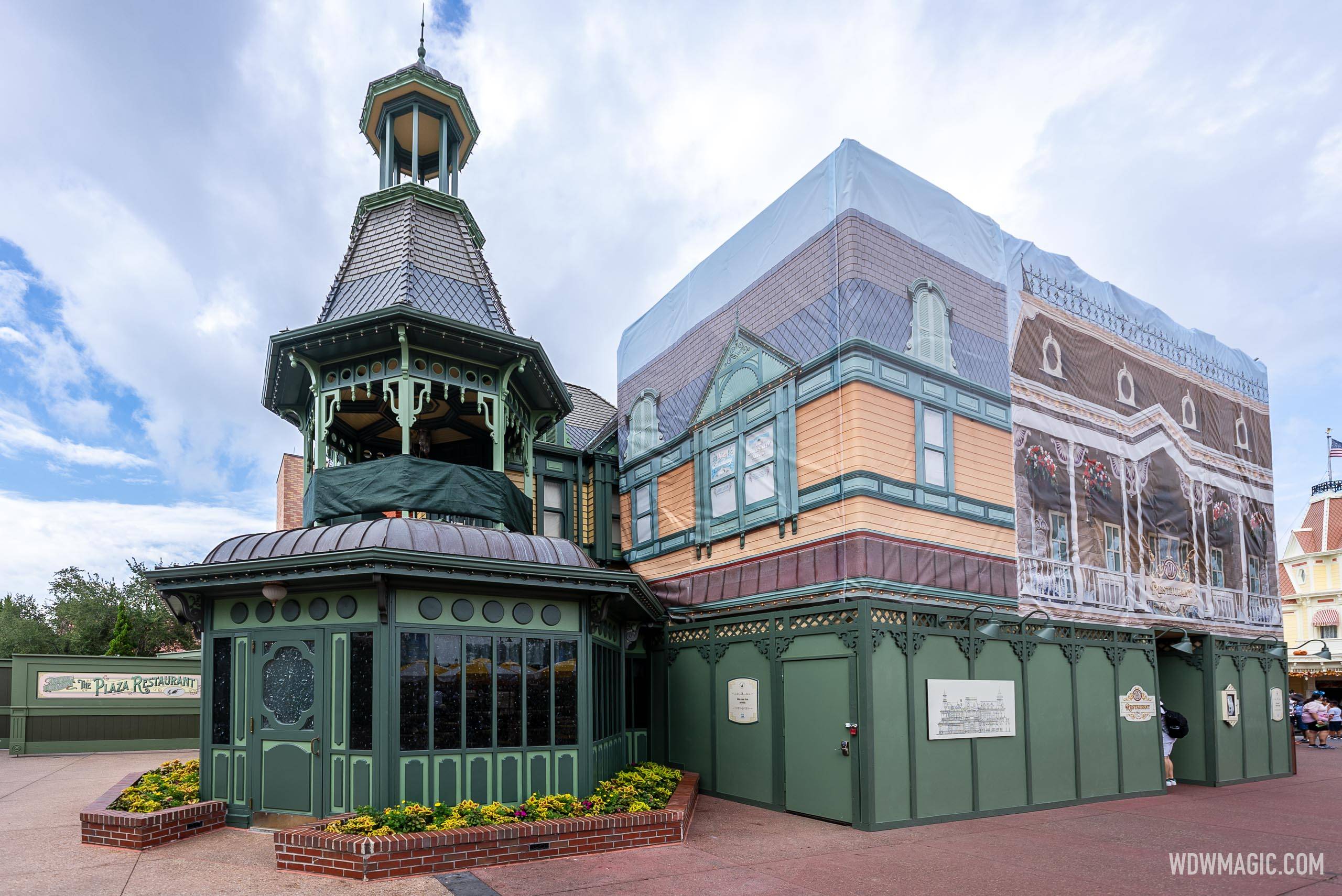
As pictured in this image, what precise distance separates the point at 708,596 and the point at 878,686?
4.64 metres

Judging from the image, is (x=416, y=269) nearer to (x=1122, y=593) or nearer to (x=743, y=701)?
(x=743, y=701)

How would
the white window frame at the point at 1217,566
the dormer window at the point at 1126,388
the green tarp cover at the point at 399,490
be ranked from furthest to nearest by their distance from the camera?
the white window frame at the point at 1217,566
the dormer window at the point at 1126,388
the green tarp cover at the point at 399,490

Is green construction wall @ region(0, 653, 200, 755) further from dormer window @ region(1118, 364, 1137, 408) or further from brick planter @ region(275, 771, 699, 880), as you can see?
dormer window @ region(1118, 364, 1137, 408)

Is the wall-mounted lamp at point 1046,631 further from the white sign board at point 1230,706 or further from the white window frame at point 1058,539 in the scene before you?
the white sign board at point 1230,706

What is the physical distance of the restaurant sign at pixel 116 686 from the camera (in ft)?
67.8

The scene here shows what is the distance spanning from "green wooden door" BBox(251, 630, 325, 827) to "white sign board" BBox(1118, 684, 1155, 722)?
11849mm

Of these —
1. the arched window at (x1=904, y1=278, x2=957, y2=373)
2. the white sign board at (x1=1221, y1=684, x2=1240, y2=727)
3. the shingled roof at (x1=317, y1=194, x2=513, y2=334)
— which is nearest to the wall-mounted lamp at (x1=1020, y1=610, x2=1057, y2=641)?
the arched window at (x1=904, y1=278, x2=957, y2=373)

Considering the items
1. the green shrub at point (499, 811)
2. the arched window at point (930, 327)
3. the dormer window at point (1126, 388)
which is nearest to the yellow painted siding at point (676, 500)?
the arched window at point (930, 327)

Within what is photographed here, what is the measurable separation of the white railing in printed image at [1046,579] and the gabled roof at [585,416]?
9798 millimetres

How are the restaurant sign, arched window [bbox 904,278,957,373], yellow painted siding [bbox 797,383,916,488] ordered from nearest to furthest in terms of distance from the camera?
yellow painted siding [bbox 797,383,916,488], arched window [bbox 904,278,957,373], the restaurant sign

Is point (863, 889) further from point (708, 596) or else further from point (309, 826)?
point (708, 596)

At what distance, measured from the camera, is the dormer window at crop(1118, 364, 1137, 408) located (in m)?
17.5

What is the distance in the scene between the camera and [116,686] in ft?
70.4

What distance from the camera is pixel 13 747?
800 inches
